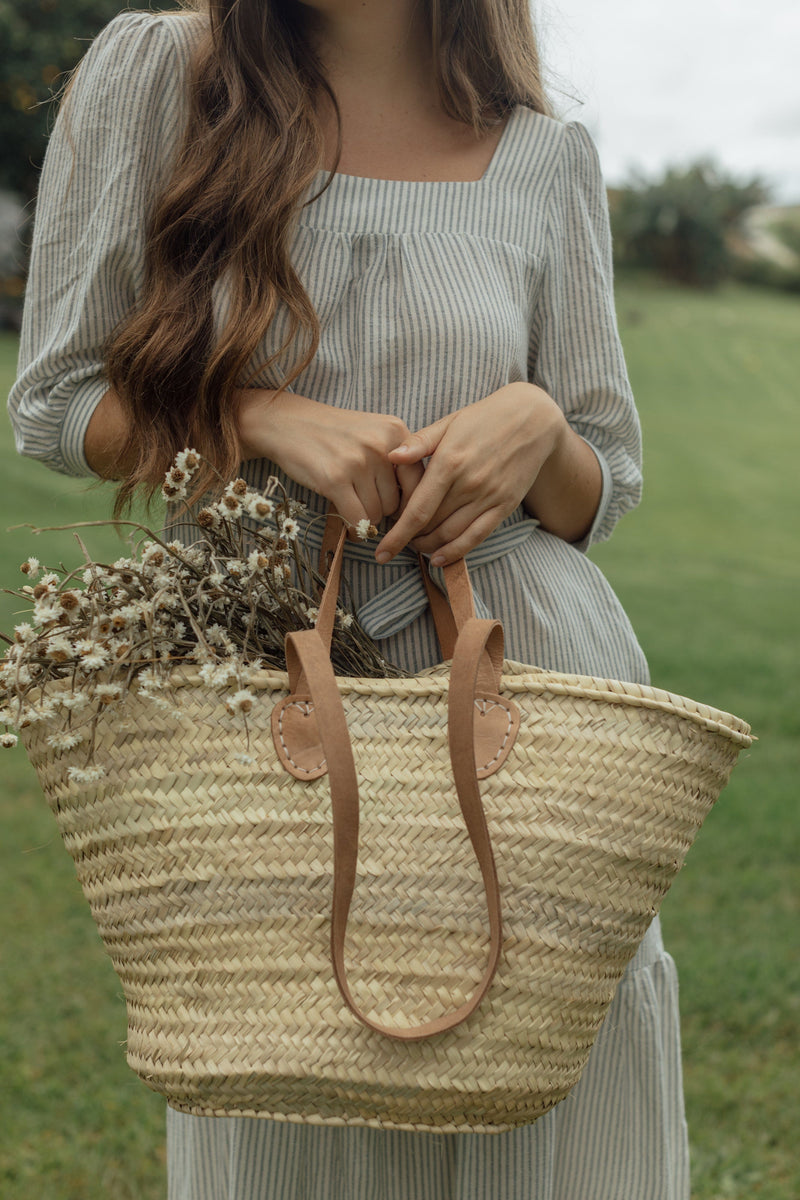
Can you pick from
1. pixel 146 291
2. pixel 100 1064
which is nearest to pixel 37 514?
pixel 100 1064

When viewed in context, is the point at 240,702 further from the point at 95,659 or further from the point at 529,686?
the point at 529,686

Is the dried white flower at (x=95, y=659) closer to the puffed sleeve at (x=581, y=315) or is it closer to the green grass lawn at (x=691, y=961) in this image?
the green grass lawn at (x=691, y=961)

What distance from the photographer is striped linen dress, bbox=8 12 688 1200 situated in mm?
1357

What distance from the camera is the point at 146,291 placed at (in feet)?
4.43

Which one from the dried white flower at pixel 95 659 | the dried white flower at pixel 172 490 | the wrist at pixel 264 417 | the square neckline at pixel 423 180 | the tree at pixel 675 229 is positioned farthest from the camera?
the tree at pixel 675 229

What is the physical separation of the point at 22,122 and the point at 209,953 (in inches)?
648

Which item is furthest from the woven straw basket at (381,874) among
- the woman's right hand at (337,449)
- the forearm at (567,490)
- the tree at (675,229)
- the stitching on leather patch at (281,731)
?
the tree at (675,229)

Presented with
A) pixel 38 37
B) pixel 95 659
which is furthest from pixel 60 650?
pixel 38 37

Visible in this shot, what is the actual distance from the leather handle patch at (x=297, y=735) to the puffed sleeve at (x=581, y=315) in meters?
0.65

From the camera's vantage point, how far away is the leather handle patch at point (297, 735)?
1.08m

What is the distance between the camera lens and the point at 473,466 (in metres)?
1.25

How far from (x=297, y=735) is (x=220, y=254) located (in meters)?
0.62

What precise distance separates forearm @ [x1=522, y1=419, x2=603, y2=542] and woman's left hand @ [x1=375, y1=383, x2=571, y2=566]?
0.11 meters

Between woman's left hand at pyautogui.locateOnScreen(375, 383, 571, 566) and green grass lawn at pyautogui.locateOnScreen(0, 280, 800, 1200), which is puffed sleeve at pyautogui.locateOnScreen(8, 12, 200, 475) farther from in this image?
woman's left hand at pyautogui.locateOnScreen(375, 383, 571, 566)
